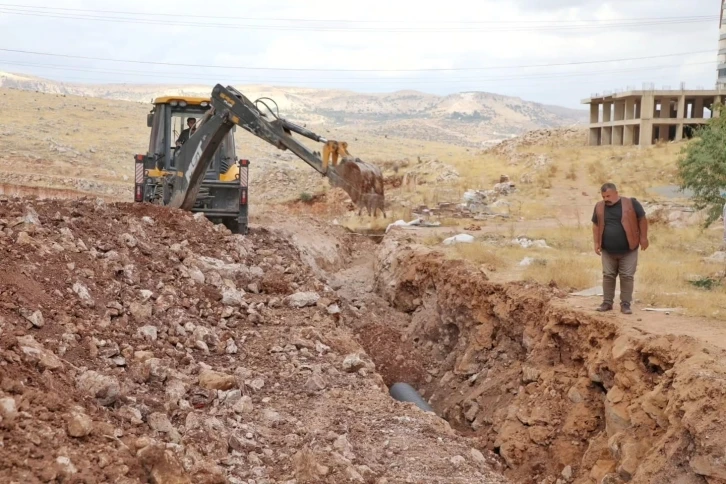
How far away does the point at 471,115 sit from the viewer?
18525 centimetres

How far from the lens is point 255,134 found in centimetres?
1259

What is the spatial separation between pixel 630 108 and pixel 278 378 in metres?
48.5

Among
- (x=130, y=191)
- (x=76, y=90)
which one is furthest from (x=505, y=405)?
(x=76, y=90)

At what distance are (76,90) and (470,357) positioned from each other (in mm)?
205745

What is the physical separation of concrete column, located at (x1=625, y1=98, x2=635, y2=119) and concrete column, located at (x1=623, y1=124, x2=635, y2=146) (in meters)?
0.87

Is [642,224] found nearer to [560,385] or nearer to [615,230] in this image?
[615,230]

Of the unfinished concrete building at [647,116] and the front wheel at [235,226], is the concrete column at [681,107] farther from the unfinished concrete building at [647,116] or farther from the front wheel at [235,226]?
the front wheel at [235,226]

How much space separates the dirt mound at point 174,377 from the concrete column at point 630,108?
45.2m

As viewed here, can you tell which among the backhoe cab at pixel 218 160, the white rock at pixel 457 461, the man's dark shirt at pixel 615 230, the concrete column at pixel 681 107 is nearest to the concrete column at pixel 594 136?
the concrete column at pixel 681 107

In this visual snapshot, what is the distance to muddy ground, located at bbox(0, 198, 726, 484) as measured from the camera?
5.31 m

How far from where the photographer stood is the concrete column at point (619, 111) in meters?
52.8

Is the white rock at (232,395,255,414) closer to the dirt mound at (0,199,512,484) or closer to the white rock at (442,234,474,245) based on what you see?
the dirt mound at (0,199,512,484)

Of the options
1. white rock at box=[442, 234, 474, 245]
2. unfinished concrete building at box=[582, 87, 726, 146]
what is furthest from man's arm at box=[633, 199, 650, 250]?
unfinished concrete building at box=[582, 87, 726, 146]

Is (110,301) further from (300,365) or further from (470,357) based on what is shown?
(470,357)
